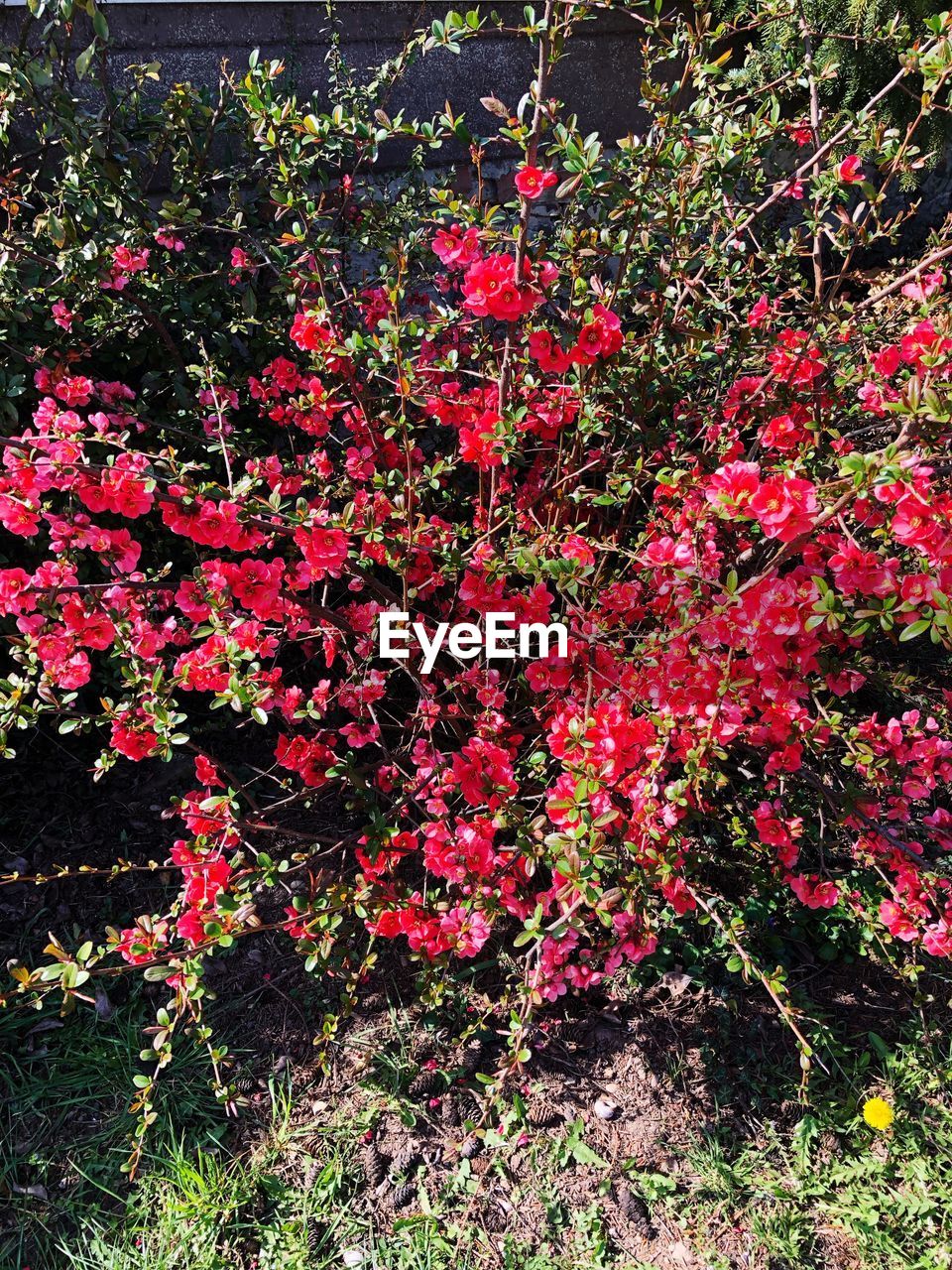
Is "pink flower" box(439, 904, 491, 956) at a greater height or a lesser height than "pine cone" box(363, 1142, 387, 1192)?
greater

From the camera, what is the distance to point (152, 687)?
1.65m

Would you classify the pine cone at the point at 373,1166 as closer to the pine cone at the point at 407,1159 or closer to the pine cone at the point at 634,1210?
the pine cone at the point at 407,1159

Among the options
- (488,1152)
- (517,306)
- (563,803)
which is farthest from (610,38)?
(488,1152)

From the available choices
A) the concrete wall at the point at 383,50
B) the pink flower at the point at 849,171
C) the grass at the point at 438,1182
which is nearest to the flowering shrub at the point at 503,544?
the pink flower at the point at 849,171

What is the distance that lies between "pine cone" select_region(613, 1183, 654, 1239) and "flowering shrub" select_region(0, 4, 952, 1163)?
1.22ft

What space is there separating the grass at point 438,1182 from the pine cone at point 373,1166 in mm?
15

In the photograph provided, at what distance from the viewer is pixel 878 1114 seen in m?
1.78

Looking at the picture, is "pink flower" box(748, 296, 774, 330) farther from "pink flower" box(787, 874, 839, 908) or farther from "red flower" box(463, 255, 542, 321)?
"pink flower" box(787, 874, 839, 908)

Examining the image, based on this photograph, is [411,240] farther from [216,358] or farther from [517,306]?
[517,306]

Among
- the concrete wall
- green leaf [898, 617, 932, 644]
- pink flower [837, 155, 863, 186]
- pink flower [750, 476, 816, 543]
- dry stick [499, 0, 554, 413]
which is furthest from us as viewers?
the concrete wall

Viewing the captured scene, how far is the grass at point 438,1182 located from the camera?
5.44ft

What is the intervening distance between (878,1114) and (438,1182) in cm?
82

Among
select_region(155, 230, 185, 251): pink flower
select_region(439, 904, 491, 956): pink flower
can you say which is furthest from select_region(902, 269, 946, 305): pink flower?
select_region(155, 230, 185, 251): pink flower

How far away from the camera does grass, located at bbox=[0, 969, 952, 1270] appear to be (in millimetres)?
1659
